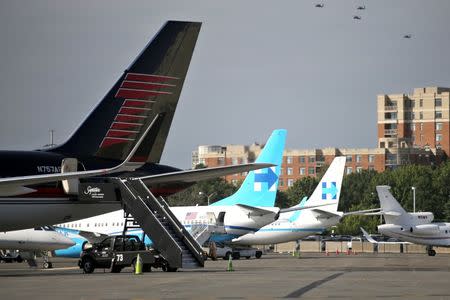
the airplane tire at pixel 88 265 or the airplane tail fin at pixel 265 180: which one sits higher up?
the airplane tail fin at pixel 265 180

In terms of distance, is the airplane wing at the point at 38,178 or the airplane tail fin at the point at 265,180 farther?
the airplane tail fin at the point at 265,180

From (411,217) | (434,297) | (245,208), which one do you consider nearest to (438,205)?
(411,217)

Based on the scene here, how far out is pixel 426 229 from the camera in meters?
103

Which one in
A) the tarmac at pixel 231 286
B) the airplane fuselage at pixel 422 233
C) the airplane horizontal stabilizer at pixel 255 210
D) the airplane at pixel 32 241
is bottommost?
the tarmac at pixel 231 286

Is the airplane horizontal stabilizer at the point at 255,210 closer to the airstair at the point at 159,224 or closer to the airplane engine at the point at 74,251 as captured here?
the airplane engine at the point at 74,251

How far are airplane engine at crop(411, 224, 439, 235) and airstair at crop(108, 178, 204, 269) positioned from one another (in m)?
56.1

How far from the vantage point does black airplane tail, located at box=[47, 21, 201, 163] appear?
151 feet

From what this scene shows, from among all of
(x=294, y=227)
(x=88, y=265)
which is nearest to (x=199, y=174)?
(x=88, y=265)

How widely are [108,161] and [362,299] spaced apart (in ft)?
56.5

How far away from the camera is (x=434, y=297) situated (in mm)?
32438

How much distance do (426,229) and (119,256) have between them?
191 ft

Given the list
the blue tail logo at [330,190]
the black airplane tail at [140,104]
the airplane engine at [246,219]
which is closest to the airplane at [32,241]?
the black airplane tail at [140,104]

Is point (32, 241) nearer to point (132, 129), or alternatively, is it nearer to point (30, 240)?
point (30, 240)

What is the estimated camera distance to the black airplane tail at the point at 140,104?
45.9m
